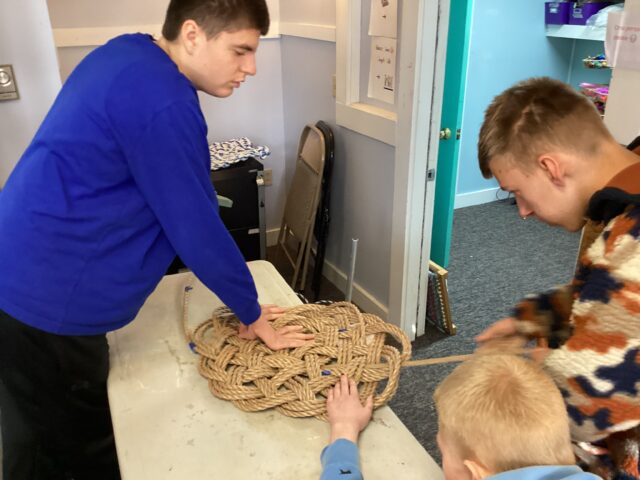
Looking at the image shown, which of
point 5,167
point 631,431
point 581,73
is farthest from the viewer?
point 581,73

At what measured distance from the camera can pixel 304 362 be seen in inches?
47.3

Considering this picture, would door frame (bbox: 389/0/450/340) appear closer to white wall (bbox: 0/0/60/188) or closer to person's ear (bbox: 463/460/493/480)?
white wall (bbox: 0/0/60/188)

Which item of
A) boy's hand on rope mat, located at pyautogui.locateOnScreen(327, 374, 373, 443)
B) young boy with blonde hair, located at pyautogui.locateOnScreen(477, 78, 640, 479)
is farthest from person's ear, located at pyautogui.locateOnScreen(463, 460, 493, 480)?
boy's hand on rope mat, located at pyautogui.locateOnScreen(327, 374, 373, 443)

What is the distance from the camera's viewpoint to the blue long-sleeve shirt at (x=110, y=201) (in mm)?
1026

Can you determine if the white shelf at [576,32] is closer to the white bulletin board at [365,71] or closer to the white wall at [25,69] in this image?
the white bulletin board at [365,71]

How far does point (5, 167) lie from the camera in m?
1.92

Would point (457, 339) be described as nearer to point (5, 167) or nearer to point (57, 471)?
point (57, 471)

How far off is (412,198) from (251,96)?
135cm

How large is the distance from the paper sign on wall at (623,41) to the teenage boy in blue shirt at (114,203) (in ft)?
3.02

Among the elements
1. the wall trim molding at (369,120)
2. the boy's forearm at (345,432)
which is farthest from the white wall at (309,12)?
the boy's forearm at (345,432)

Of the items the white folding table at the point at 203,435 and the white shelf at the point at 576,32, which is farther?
the white shelf at the point at 576,32

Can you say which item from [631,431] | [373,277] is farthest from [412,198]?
[631,431]

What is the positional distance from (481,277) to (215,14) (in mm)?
2402

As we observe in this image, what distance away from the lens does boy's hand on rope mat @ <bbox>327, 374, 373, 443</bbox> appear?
1043 millimetres
